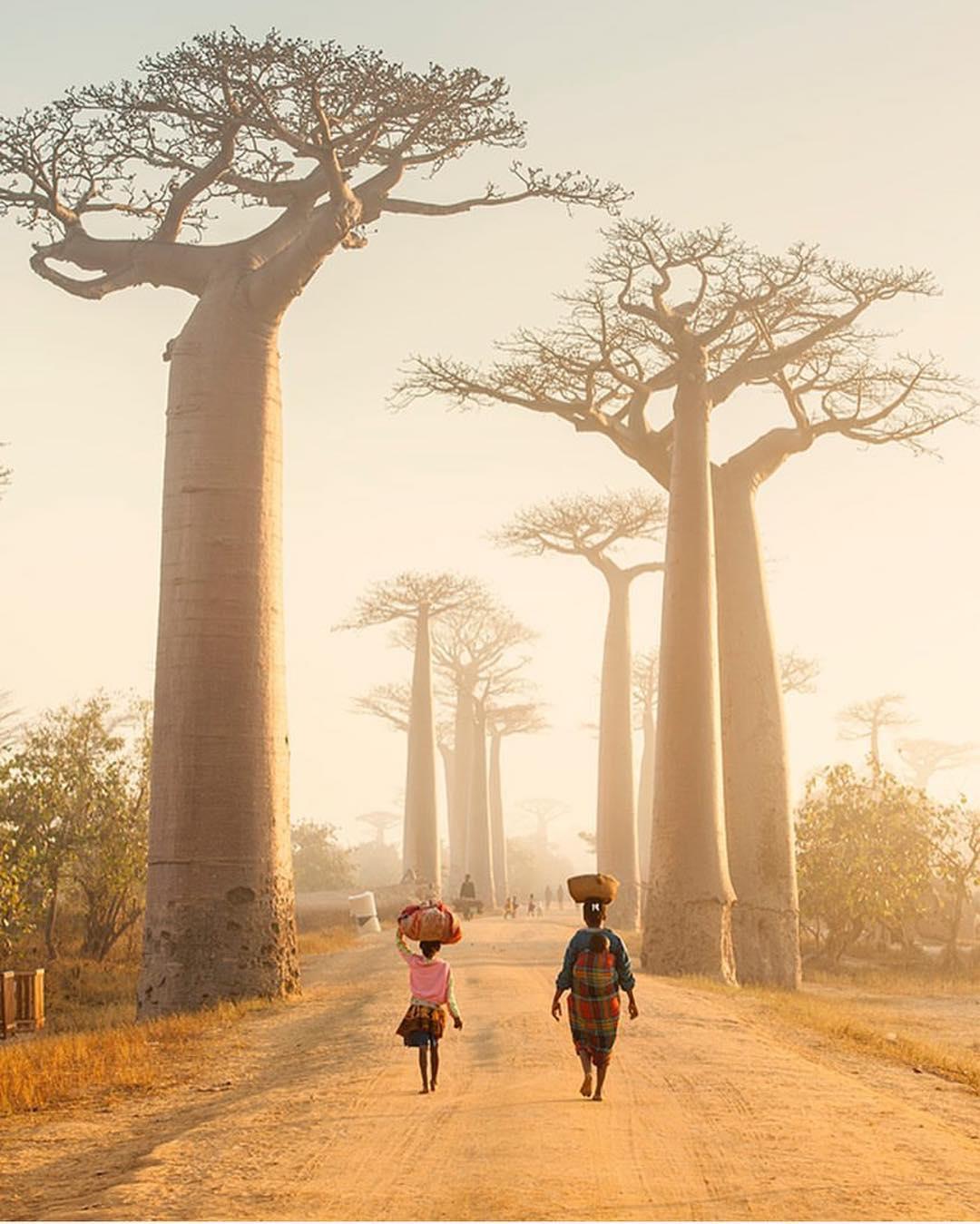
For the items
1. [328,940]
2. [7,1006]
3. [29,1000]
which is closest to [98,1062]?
[7,1006]

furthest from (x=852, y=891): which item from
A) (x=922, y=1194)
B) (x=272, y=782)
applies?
(x=922, y=1194)

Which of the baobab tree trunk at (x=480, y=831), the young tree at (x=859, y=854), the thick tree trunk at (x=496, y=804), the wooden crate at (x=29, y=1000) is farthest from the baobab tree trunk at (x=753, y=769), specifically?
the thick tree trunk at (x=496, y=804)

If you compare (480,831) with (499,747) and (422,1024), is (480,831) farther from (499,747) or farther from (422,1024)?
(422,1024)

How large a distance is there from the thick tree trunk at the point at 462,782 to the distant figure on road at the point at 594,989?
4285 centimetres

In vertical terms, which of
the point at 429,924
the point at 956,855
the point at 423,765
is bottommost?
the point at 429,924

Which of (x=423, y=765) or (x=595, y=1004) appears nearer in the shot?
(x=595, y=1004)

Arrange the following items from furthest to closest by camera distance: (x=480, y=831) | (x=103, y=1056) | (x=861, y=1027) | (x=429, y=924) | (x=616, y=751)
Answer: (x=480, y=831) < (x=616, y=751) < (x=861, y=1027) < (x=103, y=1056) < (x=429, y=924)

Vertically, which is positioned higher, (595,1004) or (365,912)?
(365,912)

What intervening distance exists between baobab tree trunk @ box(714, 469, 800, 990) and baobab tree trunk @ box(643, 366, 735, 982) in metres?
1.70

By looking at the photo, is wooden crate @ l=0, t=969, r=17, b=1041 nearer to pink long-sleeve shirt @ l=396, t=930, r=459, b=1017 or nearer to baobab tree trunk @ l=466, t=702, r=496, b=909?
pink long-sleeve shirt @ l=396, t=930, r=459, b=1017

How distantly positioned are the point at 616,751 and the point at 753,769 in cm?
1344

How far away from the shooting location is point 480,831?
49.9 metres

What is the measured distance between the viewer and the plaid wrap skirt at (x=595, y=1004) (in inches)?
312

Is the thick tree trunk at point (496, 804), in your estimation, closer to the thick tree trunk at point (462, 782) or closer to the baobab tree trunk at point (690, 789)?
the thick tree trunk at point (462, 782)
